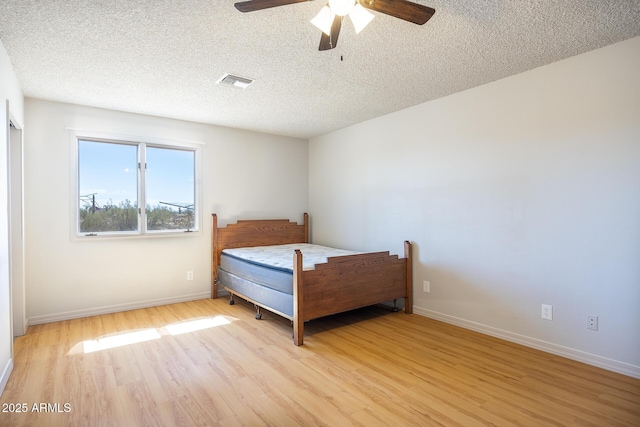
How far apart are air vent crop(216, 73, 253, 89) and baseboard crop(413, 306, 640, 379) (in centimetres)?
294

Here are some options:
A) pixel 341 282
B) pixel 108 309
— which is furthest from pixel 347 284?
pixel 108 309

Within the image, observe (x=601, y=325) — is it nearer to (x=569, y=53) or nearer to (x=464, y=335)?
(x=464, y=335)

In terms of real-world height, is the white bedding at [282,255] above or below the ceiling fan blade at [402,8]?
below

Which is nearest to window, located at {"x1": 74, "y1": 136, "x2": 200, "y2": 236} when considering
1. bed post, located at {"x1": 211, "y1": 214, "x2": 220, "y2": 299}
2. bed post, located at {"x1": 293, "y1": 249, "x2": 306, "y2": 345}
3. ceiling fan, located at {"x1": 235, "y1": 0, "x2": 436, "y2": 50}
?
bed post, located at {"x1": 211, "y1": 214, "x2": 220, "y2": 299}

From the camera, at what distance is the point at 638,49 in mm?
2258

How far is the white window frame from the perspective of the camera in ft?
11.8

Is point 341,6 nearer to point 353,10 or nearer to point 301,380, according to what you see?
point 353,10

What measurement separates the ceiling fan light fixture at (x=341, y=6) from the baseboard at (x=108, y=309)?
378 centimetres

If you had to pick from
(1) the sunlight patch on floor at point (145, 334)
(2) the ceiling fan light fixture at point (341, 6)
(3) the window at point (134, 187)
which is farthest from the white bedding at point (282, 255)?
(2) the ceiling fan light fixture at point (341, 6)

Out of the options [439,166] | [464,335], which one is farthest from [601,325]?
[439,166]

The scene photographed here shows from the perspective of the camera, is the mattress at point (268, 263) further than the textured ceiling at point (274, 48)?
Yes

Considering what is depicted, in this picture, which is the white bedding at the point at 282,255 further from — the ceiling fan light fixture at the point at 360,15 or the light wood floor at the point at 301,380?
the ceiling fan light fixture at the point at 360,15

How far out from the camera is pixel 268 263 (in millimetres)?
3395

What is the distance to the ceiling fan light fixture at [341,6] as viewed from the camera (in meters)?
1.54
